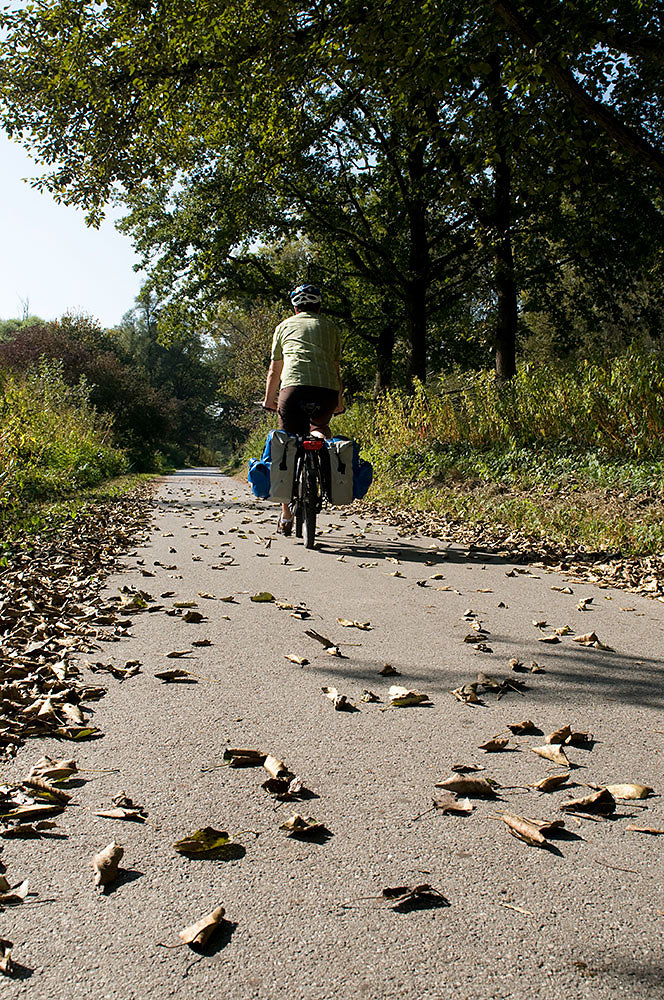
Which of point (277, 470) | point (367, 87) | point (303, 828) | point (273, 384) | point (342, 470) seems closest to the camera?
point (303, 828)

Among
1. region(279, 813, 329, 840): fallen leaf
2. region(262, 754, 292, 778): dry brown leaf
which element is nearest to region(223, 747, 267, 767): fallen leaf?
region(262, 754, 292, 778): dry brown leaf

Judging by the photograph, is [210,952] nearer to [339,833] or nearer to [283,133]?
[339,833]

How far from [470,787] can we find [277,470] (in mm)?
5586

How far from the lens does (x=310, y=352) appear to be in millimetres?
8312

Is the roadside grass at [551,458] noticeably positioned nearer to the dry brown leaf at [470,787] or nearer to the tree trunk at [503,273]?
the tree trunk at [503,273]

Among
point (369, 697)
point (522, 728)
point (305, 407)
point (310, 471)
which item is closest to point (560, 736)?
point (522, 728)

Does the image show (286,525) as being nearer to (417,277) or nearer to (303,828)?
(303,828)

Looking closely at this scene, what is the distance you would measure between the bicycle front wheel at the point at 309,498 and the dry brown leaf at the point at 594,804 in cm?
570

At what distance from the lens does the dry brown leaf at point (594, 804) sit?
2580 millimetres

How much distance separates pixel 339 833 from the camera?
2.44 m

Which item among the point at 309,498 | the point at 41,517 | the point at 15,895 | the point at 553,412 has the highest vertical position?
the point at 553,412

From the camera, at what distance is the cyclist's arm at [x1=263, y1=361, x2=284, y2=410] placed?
8.68m

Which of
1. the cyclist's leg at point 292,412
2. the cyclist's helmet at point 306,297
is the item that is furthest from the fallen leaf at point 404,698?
the cyclist's helmet at point 306,297

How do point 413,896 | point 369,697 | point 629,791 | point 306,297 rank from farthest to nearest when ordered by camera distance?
1. point 306,297
2. point 369,697
3. point 629,791
4. point 413,896
